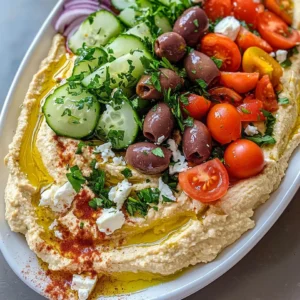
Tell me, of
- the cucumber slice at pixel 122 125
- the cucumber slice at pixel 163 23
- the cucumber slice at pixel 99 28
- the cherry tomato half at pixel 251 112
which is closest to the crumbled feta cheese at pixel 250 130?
the cherry tomato half at pixel 251 112

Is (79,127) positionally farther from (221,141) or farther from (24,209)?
(221,141)

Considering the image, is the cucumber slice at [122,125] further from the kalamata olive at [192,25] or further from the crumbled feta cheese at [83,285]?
the crumbled feta cheese at [83,285]

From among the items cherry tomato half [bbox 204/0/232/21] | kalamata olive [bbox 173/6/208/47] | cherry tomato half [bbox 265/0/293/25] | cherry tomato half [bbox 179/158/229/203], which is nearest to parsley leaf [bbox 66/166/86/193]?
cherry tomato half [bbox 179/158/229/203]

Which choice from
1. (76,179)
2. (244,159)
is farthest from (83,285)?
(244,159)

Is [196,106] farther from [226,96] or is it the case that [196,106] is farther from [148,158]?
[148,158]

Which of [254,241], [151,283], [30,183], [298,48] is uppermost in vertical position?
[298,48]

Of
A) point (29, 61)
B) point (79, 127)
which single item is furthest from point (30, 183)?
point (29, 61)
